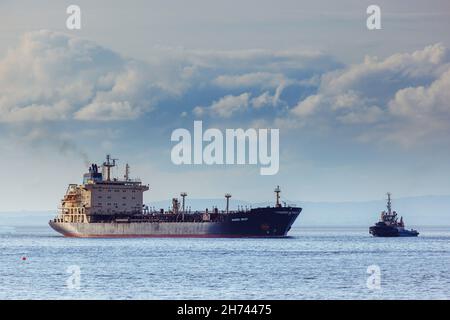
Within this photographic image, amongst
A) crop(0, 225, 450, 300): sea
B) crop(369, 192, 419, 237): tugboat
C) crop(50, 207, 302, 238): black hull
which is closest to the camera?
crop(0, 225, 450, 300): sea

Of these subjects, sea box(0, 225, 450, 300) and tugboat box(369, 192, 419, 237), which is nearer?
sea box(0, 225, 450, 300)

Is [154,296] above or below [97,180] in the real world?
below

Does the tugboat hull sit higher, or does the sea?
the tugboat hull

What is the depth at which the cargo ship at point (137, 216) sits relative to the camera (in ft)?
381

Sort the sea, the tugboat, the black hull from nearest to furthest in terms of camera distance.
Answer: the sea < the black hull < the tugboat

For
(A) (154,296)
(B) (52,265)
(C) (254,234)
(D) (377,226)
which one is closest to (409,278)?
(A) (154,296)

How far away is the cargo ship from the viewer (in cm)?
11625

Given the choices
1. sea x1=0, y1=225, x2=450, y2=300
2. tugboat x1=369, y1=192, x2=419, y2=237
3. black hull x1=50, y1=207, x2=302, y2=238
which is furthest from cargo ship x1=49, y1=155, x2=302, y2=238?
sea x1=0, y1=225, x2=450, y2=300

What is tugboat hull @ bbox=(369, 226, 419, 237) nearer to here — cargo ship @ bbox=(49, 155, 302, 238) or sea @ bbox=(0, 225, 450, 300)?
cargo ship @ bbox=(49, 155, 302, 238)

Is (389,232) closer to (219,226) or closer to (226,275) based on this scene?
(219,226)
